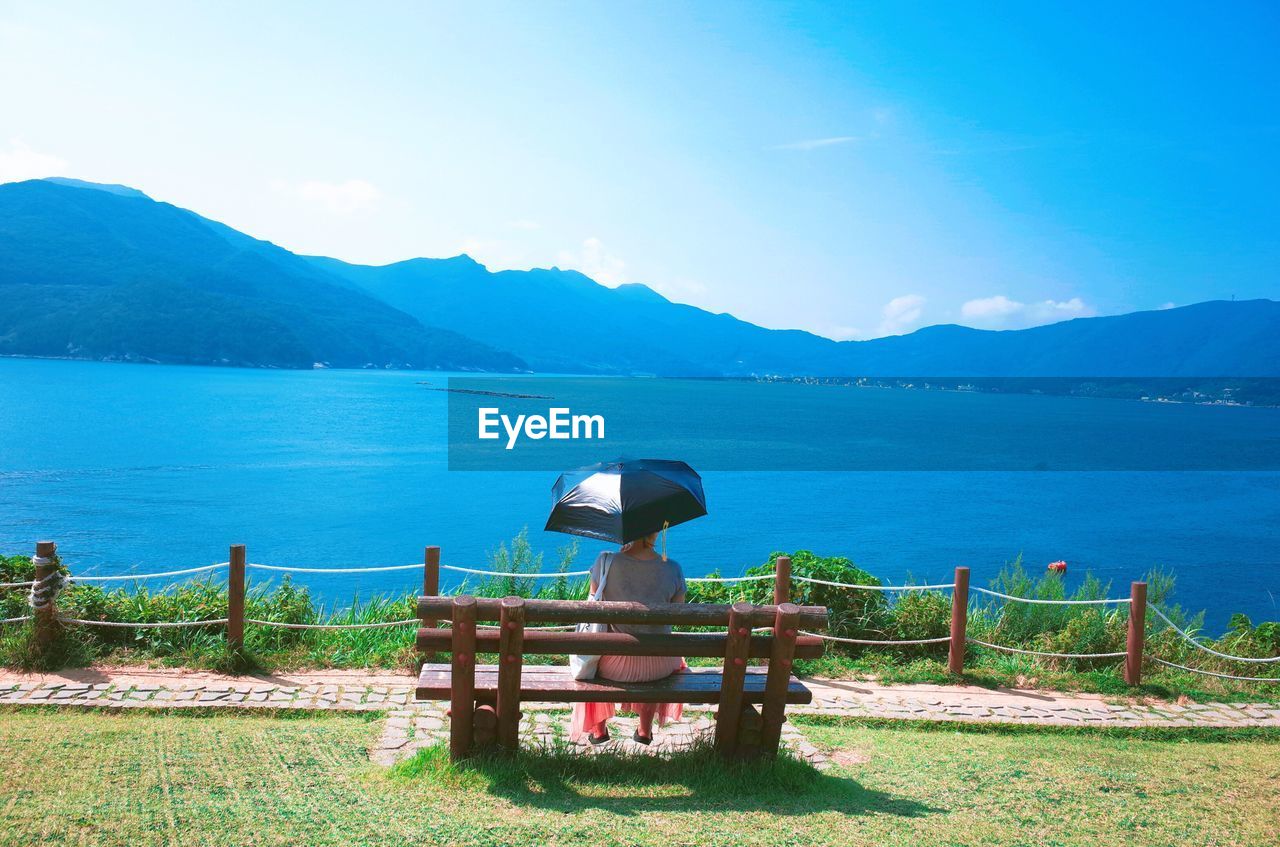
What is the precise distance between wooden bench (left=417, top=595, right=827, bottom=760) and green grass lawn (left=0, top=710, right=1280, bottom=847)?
0.22 metres

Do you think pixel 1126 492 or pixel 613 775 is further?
pixel 1126 492

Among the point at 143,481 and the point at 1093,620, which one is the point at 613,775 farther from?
the point at 143,481

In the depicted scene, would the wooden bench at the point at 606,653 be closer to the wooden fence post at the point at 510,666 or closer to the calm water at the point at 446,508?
the wooden fence post at the point at 510,666

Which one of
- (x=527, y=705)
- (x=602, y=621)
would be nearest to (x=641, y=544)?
(x=602, y=621)

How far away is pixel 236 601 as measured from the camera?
27.1 ft

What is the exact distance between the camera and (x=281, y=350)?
553ft

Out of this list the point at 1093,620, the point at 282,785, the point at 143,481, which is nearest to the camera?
the point at 282,785

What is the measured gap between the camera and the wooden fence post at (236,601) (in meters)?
8.21

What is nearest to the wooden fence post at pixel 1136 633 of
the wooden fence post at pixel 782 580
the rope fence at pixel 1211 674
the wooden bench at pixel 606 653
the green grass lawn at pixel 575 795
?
the rope fence at pixel 1211 674

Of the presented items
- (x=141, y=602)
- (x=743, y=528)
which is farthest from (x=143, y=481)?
(x=141, y=602)

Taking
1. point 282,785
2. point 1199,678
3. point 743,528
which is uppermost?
point 282,785

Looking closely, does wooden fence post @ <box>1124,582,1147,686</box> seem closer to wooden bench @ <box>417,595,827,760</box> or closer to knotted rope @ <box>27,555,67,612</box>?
wooden bench @ <box>417,595,827,760</box>

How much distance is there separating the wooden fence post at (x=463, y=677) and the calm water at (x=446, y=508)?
914 inches

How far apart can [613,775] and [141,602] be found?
6.31 m
